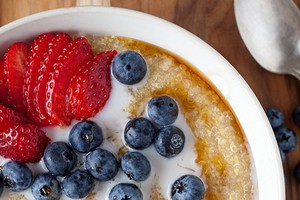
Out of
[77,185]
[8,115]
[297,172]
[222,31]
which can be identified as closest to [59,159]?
[77,185]

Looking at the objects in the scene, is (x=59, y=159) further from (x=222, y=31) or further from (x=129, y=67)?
(x=222, y=31)

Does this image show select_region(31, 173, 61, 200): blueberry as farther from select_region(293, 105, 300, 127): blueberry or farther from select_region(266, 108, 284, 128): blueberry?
select_region(293, 105, 300, 127): blueberry

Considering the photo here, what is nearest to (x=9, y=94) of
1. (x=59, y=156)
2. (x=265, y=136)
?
(x=59, y=156)

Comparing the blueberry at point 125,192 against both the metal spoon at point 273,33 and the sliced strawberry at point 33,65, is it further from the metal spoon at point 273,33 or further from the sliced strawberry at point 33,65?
the metal spoon at point 273,33

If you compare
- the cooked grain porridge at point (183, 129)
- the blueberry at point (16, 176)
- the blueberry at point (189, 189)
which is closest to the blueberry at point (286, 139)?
the cooked grain porridge at point (183, 129)

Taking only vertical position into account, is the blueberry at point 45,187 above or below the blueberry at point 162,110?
below

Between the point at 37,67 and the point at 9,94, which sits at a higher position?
the point at 37,67

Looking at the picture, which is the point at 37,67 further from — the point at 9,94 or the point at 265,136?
the point at 265,136
